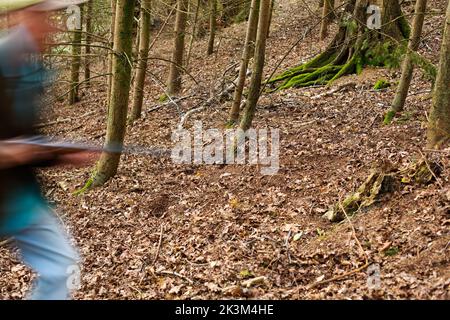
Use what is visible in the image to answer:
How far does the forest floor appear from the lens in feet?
17.3

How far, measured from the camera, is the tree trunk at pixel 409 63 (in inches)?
357

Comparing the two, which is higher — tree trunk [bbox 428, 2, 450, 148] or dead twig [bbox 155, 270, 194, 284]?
tree trunk [bbox 428, 2, 450, 148]

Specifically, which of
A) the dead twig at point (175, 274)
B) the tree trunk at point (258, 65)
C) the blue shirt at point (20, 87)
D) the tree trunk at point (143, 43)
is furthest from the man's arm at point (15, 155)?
the tree trunk at point (143, 43)

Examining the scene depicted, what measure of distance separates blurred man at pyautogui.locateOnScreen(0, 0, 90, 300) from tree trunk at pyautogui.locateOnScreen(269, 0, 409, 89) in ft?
34.8

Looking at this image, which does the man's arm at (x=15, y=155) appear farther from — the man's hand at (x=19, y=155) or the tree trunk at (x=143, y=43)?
the tree trunk at (x=143, y=43)

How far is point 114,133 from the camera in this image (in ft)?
32.2

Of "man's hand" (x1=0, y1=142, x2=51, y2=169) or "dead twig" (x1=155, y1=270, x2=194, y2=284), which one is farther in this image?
"dead twig" (x1=155, y1=270, x2=194, y2=284)

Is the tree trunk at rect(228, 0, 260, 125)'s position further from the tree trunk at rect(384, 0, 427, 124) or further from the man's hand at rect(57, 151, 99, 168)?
the man's hand at rect(57, 151, 99, 168)

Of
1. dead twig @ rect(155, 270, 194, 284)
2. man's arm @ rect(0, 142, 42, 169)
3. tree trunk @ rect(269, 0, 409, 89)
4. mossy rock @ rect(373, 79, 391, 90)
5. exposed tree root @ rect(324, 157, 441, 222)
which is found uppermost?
tree trunk @ rect(269, 0, 409, 89)

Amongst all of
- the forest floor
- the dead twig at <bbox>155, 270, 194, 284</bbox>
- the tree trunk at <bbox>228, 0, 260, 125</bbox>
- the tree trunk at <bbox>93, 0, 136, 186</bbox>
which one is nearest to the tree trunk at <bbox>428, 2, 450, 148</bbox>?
the forest floor

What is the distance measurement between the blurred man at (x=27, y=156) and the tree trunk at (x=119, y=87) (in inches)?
228
